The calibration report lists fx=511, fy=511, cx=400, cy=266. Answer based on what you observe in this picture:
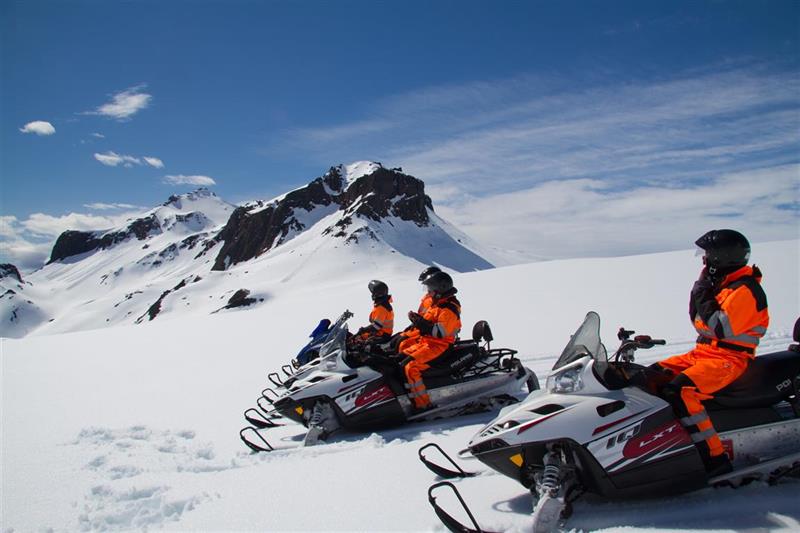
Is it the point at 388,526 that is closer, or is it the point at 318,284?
the point at 388,526

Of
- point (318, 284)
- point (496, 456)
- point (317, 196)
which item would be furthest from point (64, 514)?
point (317, 196)

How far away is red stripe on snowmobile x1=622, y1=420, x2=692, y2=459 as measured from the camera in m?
3.30

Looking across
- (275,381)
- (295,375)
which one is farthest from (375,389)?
(275,381)

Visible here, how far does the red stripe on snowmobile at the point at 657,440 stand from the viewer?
10.8ft

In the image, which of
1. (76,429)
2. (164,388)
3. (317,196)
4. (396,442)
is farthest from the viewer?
(317,196)

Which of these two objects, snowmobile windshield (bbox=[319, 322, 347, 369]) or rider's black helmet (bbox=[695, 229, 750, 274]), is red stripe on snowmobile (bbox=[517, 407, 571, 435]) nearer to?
rider's black helmet (bbox=[695, 229, 750, 274])

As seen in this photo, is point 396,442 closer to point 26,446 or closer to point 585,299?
point 26,446

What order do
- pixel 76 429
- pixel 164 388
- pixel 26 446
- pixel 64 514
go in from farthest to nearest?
pixel 164 388 < pixel 76 429 < pixel 26 446 < pixel 64 514

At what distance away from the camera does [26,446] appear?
5.85m

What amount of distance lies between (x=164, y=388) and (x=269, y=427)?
3331 millimetres

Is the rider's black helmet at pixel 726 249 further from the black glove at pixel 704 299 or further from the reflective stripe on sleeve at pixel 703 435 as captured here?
the reflective stripe on sleeve at pixel 703 435

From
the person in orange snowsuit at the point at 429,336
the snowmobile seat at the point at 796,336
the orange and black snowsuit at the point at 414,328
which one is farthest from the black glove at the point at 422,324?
the snowmobile seat at the point at 796,336

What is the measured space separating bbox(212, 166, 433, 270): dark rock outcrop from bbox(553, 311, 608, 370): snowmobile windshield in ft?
345

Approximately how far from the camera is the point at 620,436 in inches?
130
